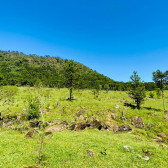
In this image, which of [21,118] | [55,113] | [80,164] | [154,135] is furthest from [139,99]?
[21,118]

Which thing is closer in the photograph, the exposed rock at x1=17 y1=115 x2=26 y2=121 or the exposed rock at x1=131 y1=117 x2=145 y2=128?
the exposed rock at x1=131 y1=117 x2=145 y2=128

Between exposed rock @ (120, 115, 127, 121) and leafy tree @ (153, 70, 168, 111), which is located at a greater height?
leafy tree @ (153, 70, 168, 111)

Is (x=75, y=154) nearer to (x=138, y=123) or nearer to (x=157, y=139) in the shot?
(x=157, y=139)

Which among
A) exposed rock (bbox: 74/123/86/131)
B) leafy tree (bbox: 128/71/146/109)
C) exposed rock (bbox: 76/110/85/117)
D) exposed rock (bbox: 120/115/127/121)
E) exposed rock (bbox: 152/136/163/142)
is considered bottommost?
exposed rock (bbox: 152/136/163/142)

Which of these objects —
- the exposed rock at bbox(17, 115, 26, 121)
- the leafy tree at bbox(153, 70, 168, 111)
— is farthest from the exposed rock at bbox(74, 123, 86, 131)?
the leafy tree at bbox(153, 70, 168, 111)

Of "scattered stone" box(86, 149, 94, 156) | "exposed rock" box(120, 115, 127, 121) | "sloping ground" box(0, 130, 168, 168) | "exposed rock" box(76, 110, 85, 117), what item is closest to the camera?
"sloping ground" box(0, 130, 168, 168)

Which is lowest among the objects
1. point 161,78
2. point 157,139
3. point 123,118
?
point 157,139

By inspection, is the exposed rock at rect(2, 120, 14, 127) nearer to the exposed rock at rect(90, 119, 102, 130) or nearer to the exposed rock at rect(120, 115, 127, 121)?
the exposed rock at rect(90, 119, 102, 130)

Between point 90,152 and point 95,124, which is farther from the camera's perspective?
point 95,124

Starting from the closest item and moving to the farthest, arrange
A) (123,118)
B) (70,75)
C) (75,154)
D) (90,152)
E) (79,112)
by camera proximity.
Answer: (75,154) → (90,152) → (123,118) → (79,112) → (70,75)

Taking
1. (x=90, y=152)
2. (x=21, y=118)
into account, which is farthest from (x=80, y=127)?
(x=21, y=118)

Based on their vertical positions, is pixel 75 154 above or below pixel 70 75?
below

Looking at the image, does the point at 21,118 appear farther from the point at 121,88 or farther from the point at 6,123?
the point at 121,88

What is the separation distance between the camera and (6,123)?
61.1ft
